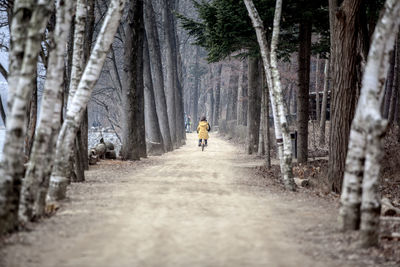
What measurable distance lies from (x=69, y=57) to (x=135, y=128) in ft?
19.9

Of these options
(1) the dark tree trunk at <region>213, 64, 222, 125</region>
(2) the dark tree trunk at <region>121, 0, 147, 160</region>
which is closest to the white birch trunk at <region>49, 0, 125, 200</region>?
(2) the dark tree trunk at <region>121, 0, 147, 160</region>

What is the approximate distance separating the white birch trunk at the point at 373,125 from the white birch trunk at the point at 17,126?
4014mm

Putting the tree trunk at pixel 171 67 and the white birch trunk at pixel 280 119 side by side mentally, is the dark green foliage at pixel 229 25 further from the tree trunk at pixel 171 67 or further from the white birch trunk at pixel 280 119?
the tree trunk at pixel 171 67

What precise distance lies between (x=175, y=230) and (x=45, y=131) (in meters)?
2.21

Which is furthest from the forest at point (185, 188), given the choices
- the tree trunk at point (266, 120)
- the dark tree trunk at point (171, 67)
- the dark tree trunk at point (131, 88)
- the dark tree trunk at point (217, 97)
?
the dark tree trunk at point (217, 97)

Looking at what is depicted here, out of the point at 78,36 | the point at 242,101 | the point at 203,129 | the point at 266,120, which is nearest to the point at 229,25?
the point at 266,120

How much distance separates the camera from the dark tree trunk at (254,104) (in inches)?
830

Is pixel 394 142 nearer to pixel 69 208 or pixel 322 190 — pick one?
pixel 322 190

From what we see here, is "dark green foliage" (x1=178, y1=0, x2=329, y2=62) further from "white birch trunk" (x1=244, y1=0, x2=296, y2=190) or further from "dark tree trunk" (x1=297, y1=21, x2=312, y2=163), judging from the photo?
"white birch trunk" (x1=244, y1=0, x2=296, y2=190)

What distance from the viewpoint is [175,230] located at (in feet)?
19.9

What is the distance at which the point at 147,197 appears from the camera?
849 cm

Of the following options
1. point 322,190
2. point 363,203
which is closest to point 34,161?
point 363,203

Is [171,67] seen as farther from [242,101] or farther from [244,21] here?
[244,21]

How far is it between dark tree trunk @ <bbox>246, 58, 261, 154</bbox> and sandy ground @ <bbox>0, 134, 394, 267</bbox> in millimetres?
11601
